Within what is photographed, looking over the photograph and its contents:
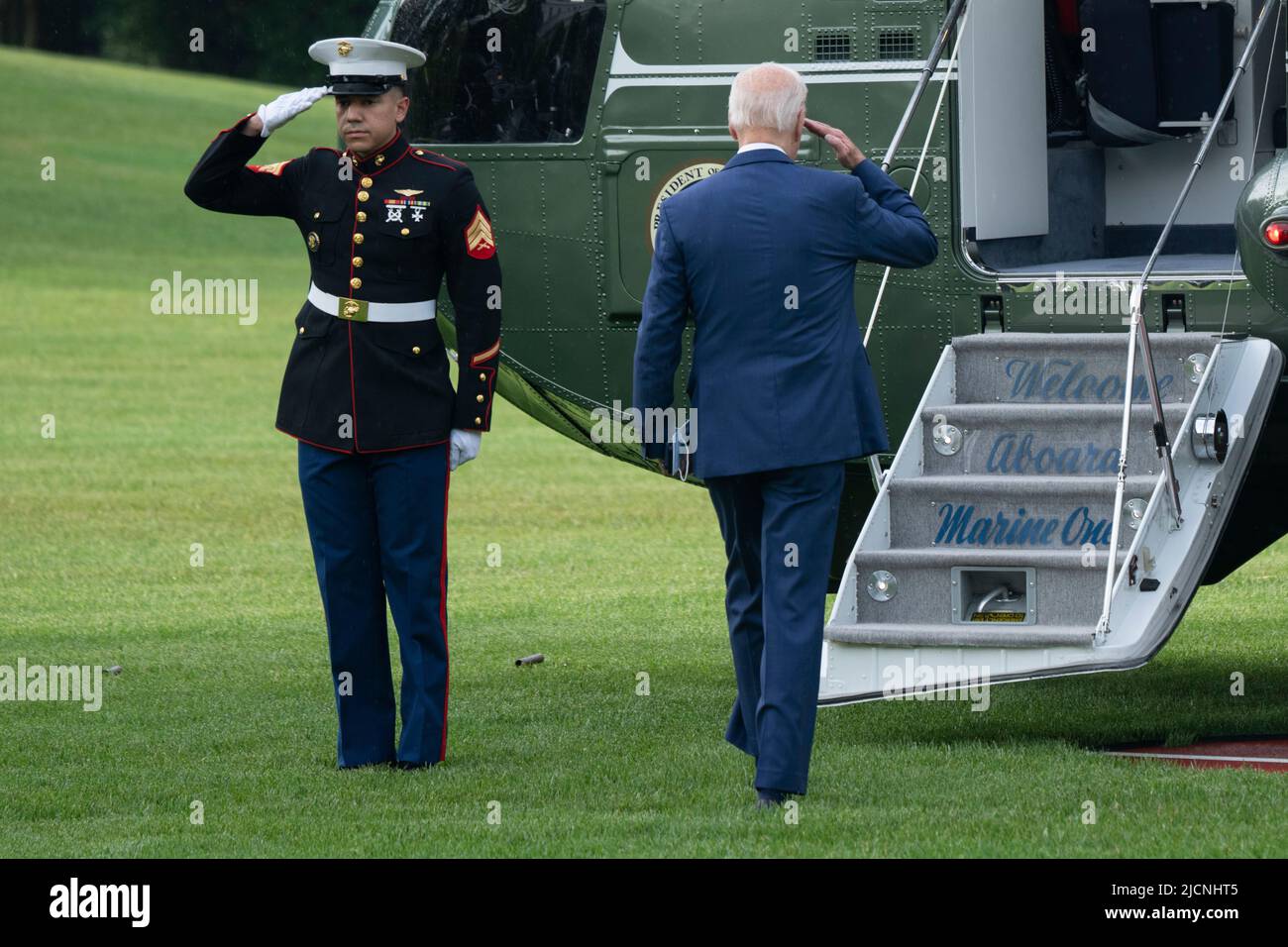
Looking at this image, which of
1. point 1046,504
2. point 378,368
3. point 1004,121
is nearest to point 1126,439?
point 1046,504

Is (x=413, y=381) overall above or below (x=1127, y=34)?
below

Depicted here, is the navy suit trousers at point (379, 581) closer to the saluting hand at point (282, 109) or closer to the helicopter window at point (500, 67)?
the saluting hand at point (282, 109)

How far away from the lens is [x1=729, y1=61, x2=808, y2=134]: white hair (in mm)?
5535

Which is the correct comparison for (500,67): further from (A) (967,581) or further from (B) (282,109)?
(A) (967,581)

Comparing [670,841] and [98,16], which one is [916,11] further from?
[98,16]

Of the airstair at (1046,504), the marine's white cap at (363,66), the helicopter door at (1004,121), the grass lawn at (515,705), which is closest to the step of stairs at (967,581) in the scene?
the airstair at (1046,504)

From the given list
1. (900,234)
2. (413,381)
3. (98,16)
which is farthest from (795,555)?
(98,16)

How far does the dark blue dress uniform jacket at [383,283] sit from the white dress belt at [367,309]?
0.6 inches

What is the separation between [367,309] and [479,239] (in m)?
0.38

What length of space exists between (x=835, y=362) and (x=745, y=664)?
85cm

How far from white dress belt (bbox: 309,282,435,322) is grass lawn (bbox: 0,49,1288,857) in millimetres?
1295

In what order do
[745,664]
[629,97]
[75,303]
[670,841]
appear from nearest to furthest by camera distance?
[670,841]
[745,664]
[629,97]
[75,303]

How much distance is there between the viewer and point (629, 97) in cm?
757

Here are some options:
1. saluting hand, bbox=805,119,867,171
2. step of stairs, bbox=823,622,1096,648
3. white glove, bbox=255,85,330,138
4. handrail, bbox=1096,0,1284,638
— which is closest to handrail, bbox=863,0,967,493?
step of stairs, bbox=823,622,1096,648
